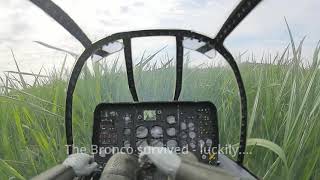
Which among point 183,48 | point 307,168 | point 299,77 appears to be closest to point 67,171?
point 183,48

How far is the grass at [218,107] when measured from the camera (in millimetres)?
1752

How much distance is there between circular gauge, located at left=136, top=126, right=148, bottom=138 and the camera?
1.34m

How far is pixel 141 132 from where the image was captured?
1341mm

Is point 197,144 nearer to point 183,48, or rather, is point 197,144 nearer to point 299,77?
point 183,48

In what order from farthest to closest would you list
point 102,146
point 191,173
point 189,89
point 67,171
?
point 189,89 < point 102,146 < point 67,171 < point 191,173

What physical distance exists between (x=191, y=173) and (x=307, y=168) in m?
0.84

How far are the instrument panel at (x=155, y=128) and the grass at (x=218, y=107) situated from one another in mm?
353

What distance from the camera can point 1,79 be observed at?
7.77 feet

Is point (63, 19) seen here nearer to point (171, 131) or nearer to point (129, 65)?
point (129, 65)

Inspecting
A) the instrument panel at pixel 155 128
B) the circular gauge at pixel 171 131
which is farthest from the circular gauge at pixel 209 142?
the circular gauge at pixel 171 131

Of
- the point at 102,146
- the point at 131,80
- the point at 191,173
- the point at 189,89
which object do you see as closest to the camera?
the point at 191,173

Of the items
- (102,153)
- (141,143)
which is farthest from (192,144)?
(102,153)

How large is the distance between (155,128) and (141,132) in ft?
0.15

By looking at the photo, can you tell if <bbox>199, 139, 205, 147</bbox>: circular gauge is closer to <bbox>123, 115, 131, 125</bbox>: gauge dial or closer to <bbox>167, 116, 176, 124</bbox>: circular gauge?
<bbox>167, 116, 176, 124</bbox>: circular gauge
